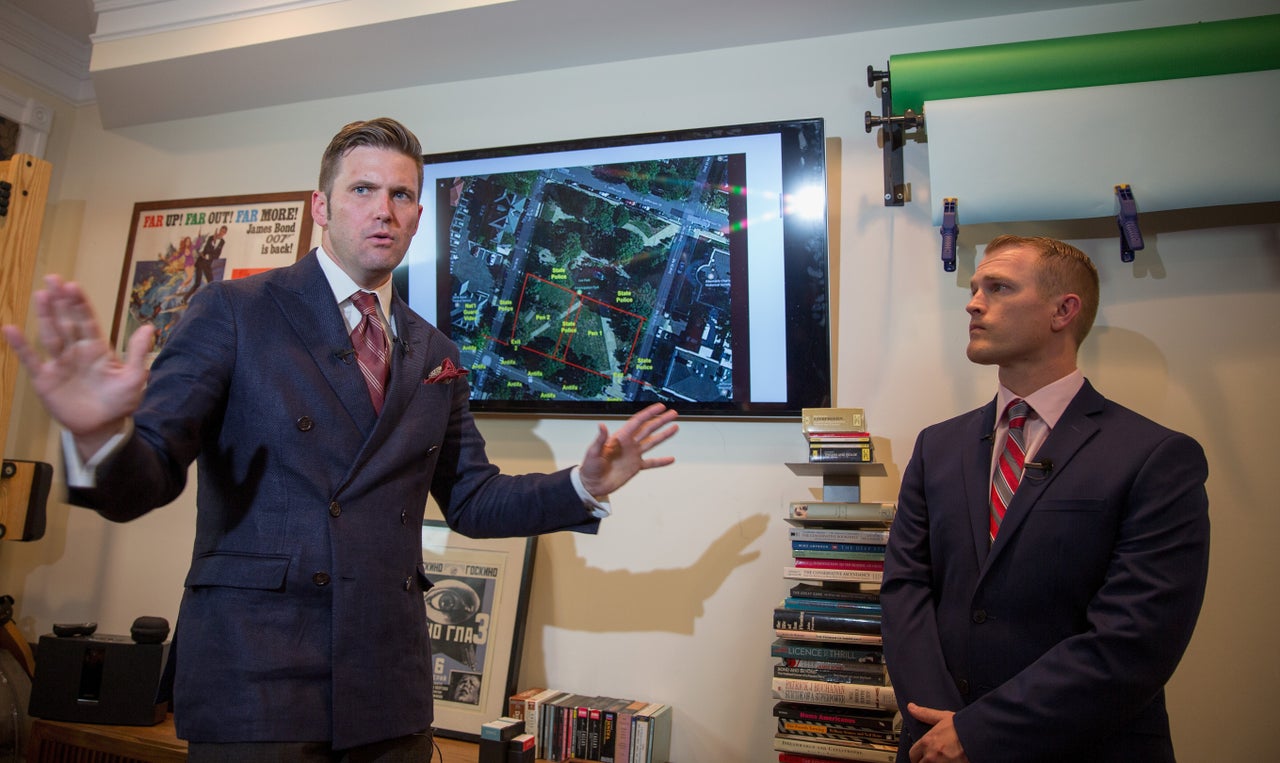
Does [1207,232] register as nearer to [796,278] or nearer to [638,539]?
[796,278]

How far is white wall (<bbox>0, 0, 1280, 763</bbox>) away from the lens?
237cm

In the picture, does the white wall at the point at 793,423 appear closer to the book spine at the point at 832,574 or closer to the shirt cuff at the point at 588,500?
the book spine at the point at 832,574

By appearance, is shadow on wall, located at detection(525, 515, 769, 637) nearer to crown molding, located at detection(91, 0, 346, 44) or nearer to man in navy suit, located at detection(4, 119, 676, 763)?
man in navy suit, located at detection(4, 119, 676, 763)

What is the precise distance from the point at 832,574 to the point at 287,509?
4.85 feet

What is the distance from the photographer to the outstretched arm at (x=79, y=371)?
1.07 meters

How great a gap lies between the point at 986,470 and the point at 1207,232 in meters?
1.24

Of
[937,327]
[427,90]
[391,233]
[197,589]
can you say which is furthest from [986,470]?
[427,90]

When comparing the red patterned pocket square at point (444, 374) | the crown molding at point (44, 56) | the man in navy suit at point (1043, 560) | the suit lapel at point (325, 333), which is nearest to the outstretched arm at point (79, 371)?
the suit lapel at point (325, 333)

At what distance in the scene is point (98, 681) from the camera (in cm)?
276

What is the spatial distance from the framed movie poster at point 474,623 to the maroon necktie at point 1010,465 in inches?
60.4

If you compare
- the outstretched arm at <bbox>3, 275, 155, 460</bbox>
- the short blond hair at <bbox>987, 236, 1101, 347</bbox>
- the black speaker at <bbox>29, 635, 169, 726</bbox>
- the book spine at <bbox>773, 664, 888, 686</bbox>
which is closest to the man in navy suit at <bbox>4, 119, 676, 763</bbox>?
the outstretched arm at <bbox>3, 275, 155, 460</bbox>

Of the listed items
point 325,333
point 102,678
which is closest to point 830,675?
point 325,333

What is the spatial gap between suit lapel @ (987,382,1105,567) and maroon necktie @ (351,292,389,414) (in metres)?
1.27

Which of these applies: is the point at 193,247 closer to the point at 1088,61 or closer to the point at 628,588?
the point at 628,588
